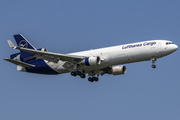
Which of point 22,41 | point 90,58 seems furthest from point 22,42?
point 90,58

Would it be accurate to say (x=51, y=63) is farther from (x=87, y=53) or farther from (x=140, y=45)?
(x=140, y=45)

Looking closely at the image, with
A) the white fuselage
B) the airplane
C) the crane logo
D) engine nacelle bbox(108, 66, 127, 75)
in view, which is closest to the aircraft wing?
the airplane

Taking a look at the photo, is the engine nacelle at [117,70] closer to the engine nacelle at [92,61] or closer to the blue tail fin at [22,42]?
the engine nacelle at [92,61]

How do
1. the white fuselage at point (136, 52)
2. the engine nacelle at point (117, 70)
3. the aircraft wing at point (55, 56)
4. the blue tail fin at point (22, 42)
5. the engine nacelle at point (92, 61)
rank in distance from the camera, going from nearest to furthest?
the white fuselage at point (136, 52), the engine nacelle at point (92, 61), the aircraft wing at point (55, 56), the engine nacelle at point (117, 70), the blue tail fin at point (22, 42)

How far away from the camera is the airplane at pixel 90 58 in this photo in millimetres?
55875

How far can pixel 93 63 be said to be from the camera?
184 ft

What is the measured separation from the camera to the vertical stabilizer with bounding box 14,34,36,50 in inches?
2531

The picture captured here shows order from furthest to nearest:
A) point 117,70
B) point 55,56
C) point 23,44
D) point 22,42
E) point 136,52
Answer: point 22,42
point 23,44
point 117,70
point 55,56
point 136,52

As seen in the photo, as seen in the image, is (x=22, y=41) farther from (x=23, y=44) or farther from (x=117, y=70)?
(x=117, y=70)

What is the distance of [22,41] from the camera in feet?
212

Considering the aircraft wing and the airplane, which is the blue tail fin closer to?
the airplane

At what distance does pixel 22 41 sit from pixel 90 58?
15.1 metres

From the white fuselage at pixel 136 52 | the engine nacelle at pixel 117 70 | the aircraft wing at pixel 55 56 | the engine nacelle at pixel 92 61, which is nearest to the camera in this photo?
the white fuselage at pixel 136 52

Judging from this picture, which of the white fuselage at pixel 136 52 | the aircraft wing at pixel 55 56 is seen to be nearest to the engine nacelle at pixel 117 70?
the white fuselage at pixel 136 52
